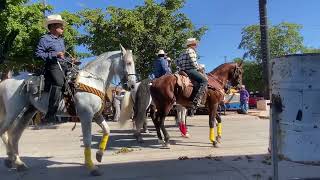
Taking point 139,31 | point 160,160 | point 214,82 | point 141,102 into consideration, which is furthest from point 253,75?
point 160,160

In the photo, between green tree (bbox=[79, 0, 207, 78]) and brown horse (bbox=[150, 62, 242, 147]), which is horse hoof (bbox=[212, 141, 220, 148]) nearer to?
brown horse (bbox=[150, 62, 242, 147])

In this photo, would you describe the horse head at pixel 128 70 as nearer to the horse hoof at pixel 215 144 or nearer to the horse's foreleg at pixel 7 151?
the horse's foreleg at pixel 7 151

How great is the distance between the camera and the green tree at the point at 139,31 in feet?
87.7

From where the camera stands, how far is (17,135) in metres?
9.32

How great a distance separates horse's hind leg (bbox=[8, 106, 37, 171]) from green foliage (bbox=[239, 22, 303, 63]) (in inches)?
2045

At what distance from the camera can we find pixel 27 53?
2142 cm

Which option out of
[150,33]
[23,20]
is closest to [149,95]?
[23,20]

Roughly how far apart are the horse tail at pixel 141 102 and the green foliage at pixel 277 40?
48.4m

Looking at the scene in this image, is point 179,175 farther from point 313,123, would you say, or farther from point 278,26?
point 278,26

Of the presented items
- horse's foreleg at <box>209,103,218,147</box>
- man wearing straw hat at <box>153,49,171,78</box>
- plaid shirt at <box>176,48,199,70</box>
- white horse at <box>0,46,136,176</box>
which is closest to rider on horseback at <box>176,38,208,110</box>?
plaid shirt at <box>176,48,199,70</box>

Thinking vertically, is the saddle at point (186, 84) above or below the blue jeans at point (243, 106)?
above

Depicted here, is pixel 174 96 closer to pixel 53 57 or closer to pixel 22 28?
pixel 53 57

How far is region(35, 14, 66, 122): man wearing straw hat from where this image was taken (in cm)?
843

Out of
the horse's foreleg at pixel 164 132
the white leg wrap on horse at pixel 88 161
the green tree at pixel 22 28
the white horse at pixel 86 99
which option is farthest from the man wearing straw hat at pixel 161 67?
the green tree at pixel 22 28
